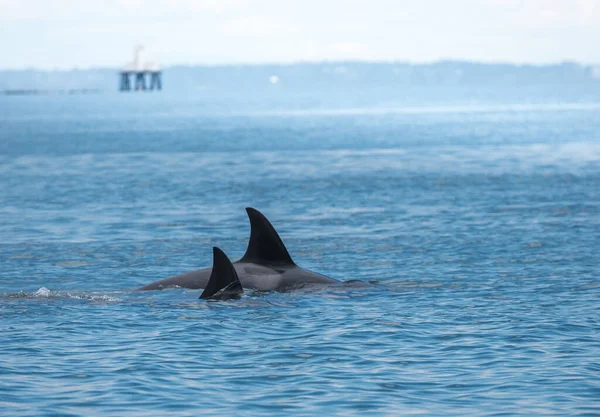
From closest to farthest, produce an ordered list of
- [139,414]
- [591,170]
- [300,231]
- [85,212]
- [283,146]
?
1. [139,414]
2. [300,231]
3. [85,212]
4. [591,170]
5. [283,146]

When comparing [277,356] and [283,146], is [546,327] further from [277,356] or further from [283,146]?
[283,146]

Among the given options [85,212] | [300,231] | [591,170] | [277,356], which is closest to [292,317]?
[277,356]

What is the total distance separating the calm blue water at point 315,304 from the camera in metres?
14.0

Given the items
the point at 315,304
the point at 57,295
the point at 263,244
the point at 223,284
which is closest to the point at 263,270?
the point at 263,244

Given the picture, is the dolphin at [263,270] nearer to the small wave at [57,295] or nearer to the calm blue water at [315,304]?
the calm blue water at [315,304]

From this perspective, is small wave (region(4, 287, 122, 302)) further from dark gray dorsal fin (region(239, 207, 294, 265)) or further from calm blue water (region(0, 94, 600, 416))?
dark gray dorsal fin (region(239, 207, 294, 265))

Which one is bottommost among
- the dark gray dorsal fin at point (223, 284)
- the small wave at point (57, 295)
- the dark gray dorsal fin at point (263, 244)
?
the small wave at point (57, 295)

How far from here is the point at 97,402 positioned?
13508mm

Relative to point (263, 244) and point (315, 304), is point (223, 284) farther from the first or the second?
point (263, 244)

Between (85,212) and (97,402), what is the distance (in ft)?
83.5

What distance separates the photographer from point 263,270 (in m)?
20.9

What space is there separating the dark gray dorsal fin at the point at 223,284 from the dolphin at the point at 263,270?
0.87 m

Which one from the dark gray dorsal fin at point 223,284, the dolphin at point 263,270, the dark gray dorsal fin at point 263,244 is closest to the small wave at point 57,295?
the dolphin at point 263,270

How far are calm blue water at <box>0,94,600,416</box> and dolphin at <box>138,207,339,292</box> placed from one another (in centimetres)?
44
